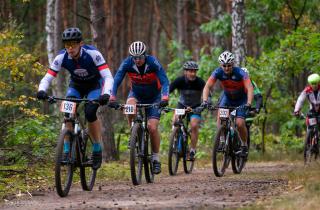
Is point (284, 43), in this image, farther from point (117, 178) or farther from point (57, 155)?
point (57, 155)

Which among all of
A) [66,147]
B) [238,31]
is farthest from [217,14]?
[66,147]

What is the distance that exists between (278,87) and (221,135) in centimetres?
906

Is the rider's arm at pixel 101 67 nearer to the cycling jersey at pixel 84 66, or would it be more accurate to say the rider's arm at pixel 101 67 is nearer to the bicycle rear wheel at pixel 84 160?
the cycling jersey at pixel 84 66

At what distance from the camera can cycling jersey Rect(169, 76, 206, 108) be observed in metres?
14.8

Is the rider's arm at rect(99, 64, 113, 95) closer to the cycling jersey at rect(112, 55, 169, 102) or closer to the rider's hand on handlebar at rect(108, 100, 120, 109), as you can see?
the rider's hand on handlebar at rect(108, 100, 120, 109)

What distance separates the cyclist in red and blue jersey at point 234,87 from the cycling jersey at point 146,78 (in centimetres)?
147

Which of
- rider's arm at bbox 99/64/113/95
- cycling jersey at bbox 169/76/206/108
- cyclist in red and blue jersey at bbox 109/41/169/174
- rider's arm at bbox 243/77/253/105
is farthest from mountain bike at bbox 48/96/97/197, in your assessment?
cycling jersey at bbox 169/76/206/108

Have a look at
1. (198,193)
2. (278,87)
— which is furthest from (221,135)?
(278,87)

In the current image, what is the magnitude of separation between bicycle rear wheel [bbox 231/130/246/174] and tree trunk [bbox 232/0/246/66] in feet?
19.3

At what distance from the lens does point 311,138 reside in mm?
16109

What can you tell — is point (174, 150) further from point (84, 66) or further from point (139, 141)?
point (84, 66)

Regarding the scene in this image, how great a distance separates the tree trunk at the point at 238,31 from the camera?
755 inches

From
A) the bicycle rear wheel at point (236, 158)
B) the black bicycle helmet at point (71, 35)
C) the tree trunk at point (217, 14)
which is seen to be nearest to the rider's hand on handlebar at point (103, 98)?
the black bicycle helmet at point (71, 35)

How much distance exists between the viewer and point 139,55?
37.3ft
